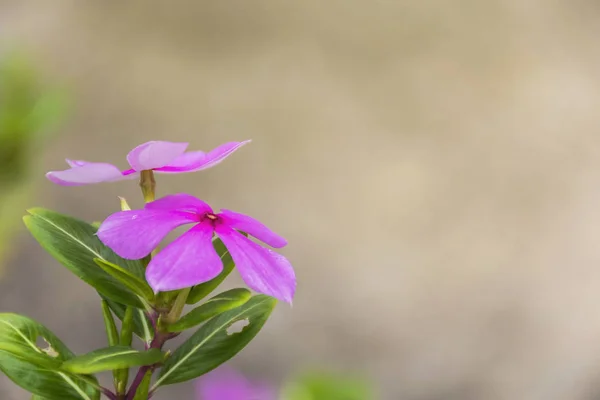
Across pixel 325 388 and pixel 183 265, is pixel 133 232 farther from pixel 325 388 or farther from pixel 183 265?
pixel 325 388

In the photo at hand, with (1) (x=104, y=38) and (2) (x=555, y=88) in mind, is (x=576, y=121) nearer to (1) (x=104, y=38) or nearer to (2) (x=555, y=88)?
(2) (x=555, y=88)

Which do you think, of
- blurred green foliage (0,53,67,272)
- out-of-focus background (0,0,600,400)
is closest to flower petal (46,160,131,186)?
blurred green foliage (0,53,67,272)

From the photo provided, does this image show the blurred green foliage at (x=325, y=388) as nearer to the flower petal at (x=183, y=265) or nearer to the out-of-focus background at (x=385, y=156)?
the flower petal at (x=183, y=265)

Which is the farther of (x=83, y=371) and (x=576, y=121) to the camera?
(x=576, y=121)

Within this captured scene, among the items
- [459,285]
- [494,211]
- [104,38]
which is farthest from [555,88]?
[104,38]

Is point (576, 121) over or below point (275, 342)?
over

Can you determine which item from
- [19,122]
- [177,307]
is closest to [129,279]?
[177,307]
